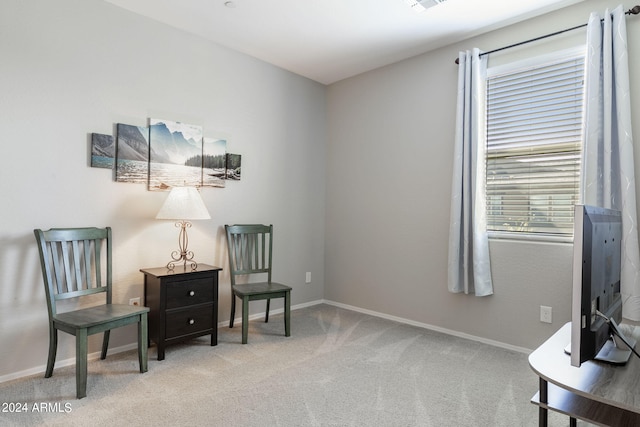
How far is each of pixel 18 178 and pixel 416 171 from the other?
3.10 meters

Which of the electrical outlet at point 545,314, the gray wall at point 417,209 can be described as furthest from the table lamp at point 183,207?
the electrical outlet at point 545,314

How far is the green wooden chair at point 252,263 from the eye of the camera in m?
3.24

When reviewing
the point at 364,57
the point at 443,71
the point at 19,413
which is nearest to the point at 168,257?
the point at 19,413

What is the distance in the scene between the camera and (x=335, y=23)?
3.14m

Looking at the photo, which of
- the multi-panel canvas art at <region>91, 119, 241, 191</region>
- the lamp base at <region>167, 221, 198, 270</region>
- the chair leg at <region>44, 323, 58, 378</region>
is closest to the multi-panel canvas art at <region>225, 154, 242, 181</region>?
the multi-panel canvas art at <region>91, 119, 241, 191</region>

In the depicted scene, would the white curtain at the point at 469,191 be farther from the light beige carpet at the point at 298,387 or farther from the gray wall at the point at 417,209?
the light beige carpet at the point at 298,387

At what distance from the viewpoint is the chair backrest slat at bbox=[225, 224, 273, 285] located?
11.5 ft

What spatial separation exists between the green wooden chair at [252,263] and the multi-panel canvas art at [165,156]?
52cm

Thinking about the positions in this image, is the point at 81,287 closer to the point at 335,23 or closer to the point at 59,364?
the point at 59,364

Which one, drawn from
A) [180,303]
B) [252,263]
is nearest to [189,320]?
[180,303]

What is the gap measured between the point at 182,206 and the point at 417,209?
2109 mm

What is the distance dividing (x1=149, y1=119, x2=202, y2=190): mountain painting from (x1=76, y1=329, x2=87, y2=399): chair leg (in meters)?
1.28

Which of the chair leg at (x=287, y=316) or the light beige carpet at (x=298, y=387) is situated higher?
the chair leg at (x=287, y=316)

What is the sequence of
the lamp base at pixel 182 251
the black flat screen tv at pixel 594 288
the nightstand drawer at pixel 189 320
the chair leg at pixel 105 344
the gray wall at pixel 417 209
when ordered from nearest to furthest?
the black flat screen tv at pixel 594 288 < the chair leg at pixel 105 344 < the nightstand drawer at pixel 189 320 < the gray wall at pixel 417 209 < the lamp base at pixel 182 251
